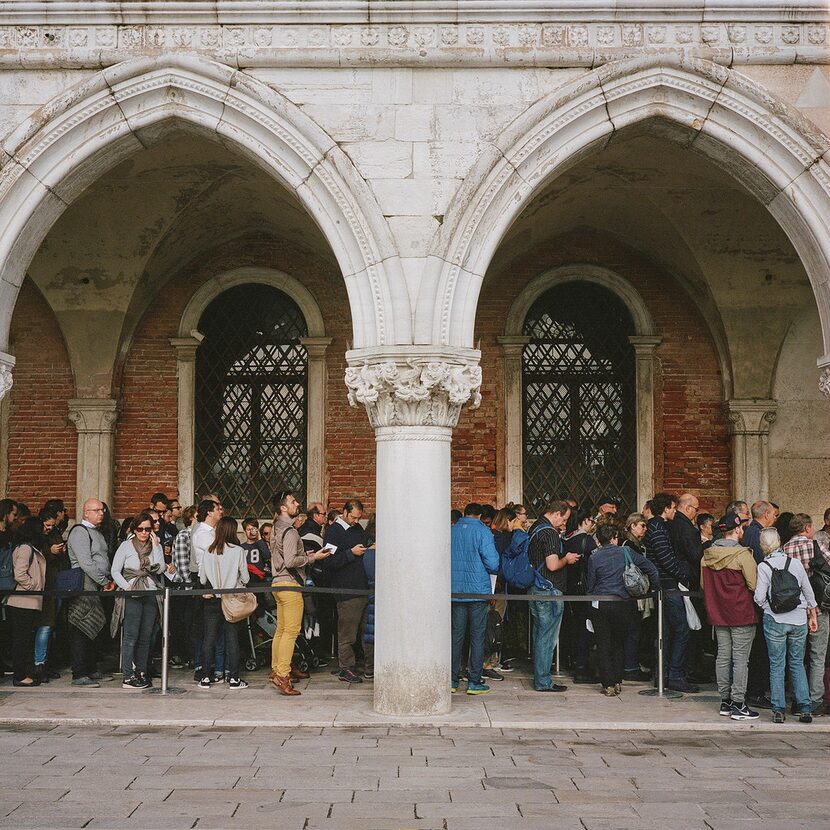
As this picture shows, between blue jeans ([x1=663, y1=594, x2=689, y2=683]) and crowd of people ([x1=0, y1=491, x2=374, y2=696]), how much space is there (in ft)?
8.25

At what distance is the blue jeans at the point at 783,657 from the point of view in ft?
25.2

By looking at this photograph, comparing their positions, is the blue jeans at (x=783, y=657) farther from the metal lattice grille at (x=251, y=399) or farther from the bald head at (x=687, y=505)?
the metal lattice grille at (x=251, y=399)

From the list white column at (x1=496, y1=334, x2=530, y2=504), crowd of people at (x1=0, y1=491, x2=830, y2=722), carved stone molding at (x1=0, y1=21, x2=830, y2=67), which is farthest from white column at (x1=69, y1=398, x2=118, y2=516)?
carved stone molding at (x1=0, y1=21, x2=830, y2=67)

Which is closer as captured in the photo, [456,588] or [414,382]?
[414,382]

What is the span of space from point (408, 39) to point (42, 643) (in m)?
5.78

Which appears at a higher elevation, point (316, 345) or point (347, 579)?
point (316, 345)

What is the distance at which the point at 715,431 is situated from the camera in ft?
41.3

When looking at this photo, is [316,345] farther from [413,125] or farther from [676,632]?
[676,632]

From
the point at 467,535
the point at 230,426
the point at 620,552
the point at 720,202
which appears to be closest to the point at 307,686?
the point at 467,535

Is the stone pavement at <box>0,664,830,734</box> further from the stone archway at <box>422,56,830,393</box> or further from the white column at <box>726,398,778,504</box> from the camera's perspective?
the white column at <box>726,398,778,504</box>

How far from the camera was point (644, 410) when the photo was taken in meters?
12.6

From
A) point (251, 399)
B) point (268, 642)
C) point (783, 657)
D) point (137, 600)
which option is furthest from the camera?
point (251, 399)

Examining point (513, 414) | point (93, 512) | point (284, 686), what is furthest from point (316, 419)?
point (284, 686)

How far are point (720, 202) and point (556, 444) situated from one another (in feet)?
11.2
